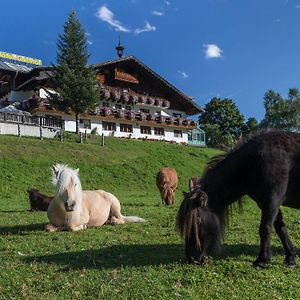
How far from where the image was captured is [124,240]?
10.4 meters

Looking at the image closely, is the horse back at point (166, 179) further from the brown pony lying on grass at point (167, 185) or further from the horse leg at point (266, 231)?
the horse leg at point (266, 231)

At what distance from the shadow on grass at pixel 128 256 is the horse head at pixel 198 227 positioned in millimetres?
430

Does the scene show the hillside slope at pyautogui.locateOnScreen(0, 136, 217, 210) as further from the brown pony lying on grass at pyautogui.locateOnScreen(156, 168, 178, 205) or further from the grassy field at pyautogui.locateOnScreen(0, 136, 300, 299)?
the grassy field at pyautogui.locateOnScreen(0, 136, 300, 299)

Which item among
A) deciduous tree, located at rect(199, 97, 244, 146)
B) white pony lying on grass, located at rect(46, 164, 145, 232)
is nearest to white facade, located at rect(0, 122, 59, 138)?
white pony lying on grass, located at rect(46, 164, 145, 232)

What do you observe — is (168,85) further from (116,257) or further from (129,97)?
(116,257)

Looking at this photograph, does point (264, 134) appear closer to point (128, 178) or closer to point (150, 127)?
point (128, 178)

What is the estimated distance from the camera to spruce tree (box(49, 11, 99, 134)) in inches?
2056

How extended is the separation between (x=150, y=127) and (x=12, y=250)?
59.9 metres

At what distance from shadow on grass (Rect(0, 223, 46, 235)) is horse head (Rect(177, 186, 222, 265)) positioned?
5816mm

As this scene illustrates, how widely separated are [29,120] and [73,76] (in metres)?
7.82

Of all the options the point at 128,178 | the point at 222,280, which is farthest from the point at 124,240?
the point at 128,178

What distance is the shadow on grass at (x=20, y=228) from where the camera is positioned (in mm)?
11867

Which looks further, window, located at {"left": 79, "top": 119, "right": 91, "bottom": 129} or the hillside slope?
window, located at {"left": 79, "top": 119, "right": 91, "bottom": 129}

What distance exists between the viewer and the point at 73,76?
173 feet
